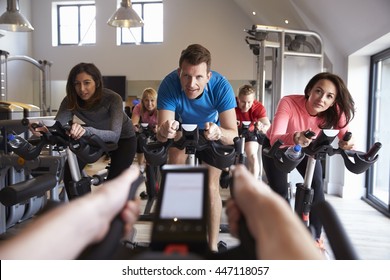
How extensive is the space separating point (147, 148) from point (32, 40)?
984cm

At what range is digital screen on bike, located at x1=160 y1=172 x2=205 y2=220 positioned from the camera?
13.9 inches

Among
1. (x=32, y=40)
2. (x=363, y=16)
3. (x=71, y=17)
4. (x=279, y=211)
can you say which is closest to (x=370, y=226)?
(x=363, y=16)

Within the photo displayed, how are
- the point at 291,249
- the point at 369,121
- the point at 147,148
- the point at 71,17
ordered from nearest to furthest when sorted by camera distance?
the point at 291,249
the point at 147,148
the point at 369,121
the point at 71,17

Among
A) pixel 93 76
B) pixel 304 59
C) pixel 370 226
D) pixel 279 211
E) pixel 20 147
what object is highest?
pixel 304 59

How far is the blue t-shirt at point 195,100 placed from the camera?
1.76 metres

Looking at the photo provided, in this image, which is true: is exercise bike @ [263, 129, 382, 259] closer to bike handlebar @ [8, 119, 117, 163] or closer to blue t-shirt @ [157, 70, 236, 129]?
blue t-shirt @ [157, 70, 236, 129]

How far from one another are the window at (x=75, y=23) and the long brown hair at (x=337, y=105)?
326 inches

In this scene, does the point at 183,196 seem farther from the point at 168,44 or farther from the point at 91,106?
the point at 168,44

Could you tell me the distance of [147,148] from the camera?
47.1 inches

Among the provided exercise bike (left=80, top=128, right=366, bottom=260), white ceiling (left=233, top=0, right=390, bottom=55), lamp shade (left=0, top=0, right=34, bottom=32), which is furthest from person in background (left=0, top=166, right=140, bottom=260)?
lamp shade (left=0, top=0, right=34, bottom=32)

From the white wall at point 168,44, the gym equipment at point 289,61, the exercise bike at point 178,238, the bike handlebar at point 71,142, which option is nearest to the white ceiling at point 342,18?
the gym equipment at point 289,61

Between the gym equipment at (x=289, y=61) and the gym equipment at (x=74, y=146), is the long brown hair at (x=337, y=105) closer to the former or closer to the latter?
the gym equipment at (x=74, y=146)

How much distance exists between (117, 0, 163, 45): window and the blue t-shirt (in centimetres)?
638
